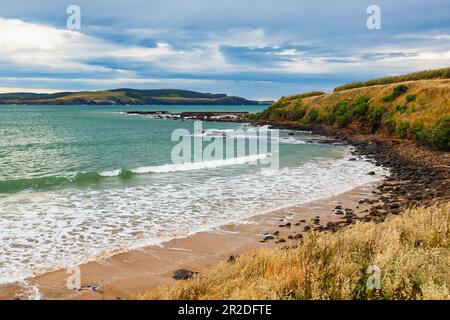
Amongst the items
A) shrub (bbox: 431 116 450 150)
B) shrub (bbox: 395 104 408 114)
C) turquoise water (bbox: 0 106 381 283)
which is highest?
shrub (bbox: 395 104 408 114)

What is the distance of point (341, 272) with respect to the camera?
23.9 ft

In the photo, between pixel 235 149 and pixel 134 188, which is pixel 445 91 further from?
pixel 134 188

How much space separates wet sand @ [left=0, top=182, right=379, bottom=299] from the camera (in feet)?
31.6

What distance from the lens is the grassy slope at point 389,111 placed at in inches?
1447

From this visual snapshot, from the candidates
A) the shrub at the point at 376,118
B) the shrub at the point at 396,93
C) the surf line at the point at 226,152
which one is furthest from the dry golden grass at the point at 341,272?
the shrub at the point at 396,93

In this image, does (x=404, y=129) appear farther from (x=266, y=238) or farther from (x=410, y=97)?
(x=266, y=238)

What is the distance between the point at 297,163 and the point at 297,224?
17085 mm

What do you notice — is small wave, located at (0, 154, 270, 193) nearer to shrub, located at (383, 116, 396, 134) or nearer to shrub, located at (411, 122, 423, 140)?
shrub, located at (411, 122, 423, 140)

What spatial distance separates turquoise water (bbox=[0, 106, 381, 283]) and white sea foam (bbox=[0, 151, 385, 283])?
4 cm

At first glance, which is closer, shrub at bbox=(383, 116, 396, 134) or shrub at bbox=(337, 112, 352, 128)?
shrub at bbox=(383, 116, 396, 134)

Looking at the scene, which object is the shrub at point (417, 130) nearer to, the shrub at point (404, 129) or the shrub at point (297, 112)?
the shrub at point (404, 129)

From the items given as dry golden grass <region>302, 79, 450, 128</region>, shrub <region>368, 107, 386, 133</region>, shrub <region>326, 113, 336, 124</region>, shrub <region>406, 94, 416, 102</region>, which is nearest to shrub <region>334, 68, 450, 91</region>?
dry golden grass <region>302, 79, 450, 128</region>
